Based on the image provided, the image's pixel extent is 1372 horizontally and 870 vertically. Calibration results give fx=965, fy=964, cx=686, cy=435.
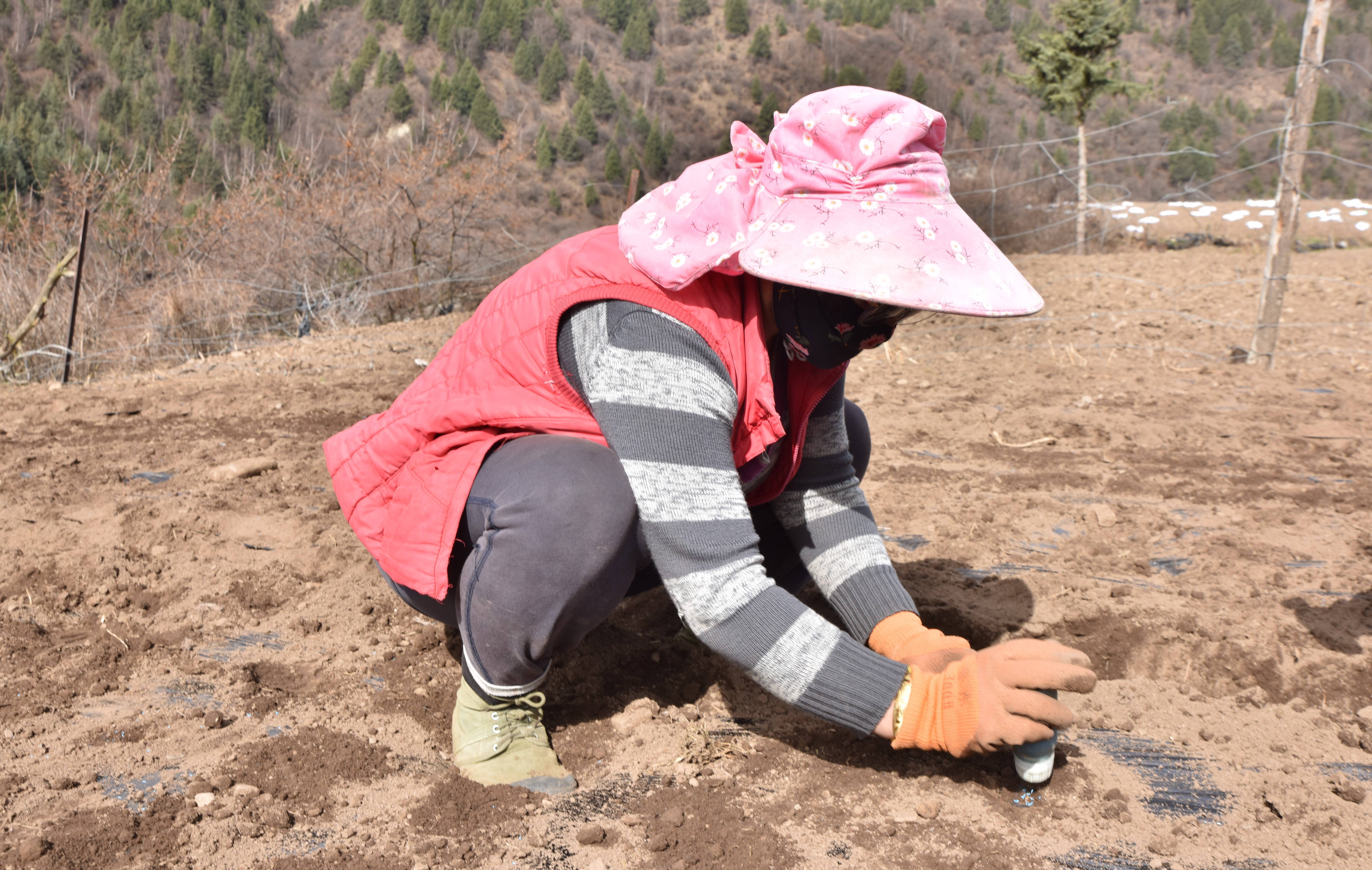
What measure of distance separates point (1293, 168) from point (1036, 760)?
4977 mm

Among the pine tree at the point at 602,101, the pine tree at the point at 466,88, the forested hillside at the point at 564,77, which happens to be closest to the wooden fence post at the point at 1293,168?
the forested hillside at the point at 564,77

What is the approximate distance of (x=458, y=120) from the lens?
3584cm

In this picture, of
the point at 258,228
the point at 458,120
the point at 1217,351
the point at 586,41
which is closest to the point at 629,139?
the point at 458,120

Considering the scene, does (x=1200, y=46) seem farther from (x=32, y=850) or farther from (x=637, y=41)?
(x=32, y=850)

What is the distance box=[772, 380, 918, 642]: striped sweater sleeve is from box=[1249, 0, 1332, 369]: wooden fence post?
416 cm

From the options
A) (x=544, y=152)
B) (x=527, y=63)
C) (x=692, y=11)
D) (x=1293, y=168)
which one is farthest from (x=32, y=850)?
(x=692, y=11)

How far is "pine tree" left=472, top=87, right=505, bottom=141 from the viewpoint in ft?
117

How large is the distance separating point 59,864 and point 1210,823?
1.66 meters

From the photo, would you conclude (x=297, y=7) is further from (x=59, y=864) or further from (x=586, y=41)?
(x=59, y=864)

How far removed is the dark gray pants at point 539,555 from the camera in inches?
57.0

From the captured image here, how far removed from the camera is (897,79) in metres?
32.3

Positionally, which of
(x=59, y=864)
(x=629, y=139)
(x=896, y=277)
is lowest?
(x=629, y=139)

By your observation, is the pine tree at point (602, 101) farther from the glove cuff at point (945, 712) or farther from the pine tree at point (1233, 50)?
the pine tree at point (1233, 50)

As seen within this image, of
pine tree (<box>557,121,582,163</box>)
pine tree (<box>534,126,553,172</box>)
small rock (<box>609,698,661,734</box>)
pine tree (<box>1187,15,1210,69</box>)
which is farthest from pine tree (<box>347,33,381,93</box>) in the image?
pine tree (<box>1187,15,1210,69</box>)
